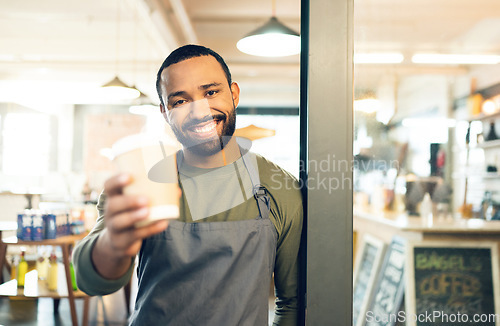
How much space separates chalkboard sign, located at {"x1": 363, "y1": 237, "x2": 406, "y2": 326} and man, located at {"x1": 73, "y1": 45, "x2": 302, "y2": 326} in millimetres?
1410

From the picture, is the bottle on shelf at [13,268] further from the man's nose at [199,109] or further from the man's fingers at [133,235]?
the man's fingers at [133,235]

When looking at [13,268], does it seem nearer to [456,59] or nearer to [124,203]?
[124,203]

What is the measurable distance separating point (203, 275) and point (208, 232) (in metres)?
0.11

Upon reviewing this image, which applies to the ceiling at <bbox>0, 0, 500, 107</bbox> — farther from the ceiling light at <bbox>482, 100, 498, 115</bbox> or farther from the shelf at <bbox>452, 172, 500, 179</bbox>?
the shelf at <bbox>452, 172, 500, 179</bbox>

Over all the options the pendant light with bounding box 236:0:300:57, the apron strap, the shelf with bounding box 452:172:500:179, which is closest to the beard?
the apron strap

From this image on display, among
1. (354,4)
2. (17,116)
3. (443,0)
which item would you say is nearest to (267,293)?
(354,4)

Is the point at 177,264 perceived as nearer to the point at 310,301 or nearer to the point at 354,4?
A: the point at 310,301

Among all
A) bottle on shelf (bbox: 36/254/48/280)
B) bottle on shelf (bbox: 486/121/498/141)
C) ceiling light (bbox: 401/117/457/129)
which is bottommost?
bottle on shelf (bbox: 36/254/48/280)

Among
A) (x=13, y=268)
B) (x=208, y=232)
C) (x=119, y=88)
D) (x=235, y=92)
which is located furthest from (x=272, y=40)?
(x=13, y=268)

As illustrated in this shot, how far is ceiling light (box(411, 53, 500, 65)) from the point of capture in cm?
382

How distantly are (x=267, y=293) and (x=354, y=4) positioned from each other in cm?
81

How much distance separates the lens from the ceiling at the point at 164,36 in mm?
4078

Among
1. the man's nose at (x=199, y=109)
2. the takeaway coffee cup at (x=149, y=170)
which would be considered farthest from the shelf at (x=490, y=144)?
the takeaway coffee cup at (x=149, y=170)

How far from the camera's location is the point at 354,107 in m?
1.08
